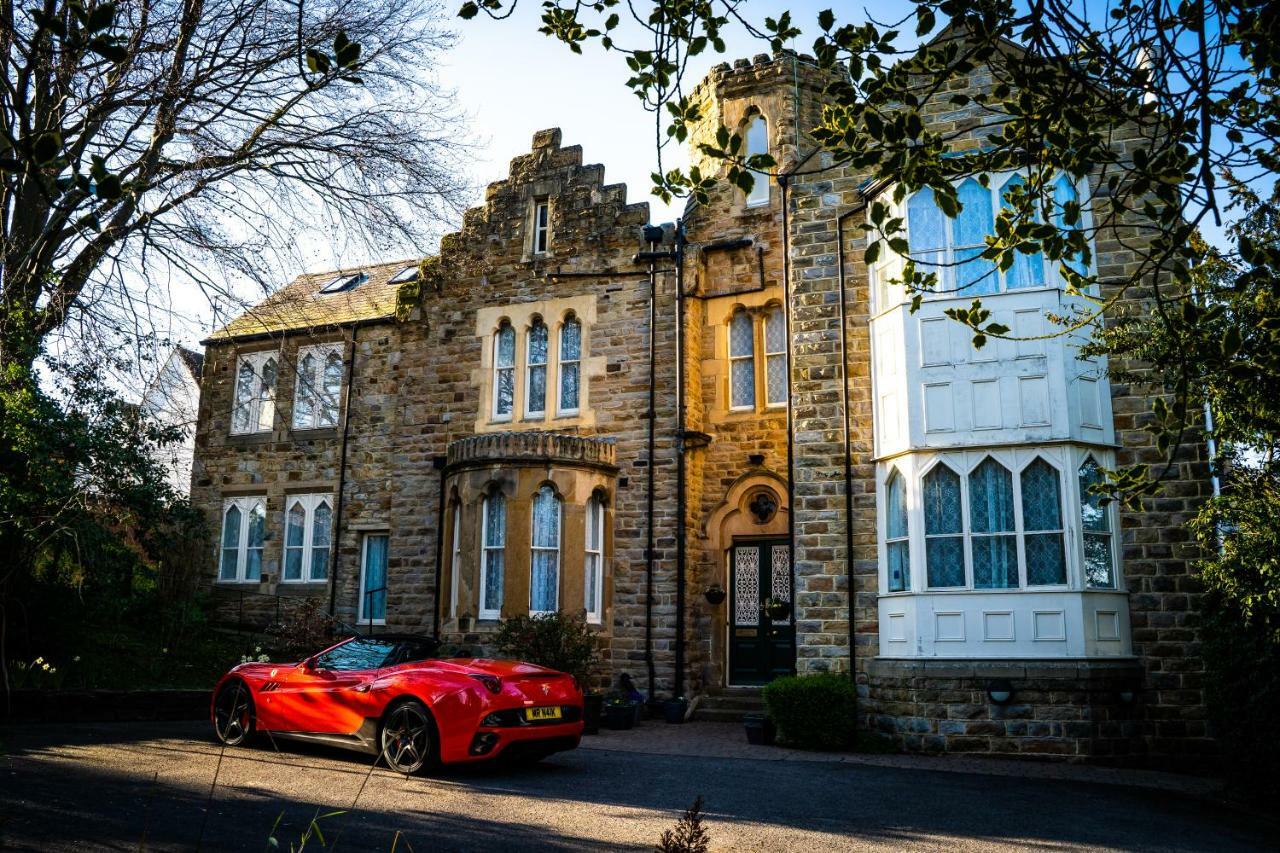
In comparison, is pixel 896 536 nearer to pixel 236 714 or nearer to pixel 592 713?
pixel 592 713

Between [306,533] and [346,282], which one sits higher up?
[346,282]

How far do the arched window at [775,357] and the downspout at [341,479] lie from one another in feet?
32.2

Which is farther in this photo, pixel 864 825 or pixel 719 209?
pixel 719 209

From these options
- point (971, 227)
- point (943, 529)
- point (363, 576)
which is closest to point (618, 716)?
point (943, 529)

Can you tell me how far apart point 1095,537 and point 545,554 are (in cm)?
850

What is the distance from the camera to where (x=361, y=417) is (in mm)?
21344

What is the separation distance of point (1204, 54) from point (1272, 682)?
22.0ft

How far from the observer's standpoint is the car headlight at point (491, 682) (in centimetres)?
877

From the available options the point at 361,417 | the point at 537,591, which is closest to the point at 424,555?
the point at 537,591

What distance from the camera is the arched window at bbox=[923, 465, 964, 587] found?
12.1 metres

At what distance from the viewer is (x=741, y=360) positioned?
1730 cm

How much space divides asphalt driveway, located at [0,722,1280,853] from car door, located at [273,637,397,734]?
396 mm

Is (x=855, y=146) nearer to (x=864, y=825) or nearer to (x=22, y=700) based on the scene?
(x=864, y=825)

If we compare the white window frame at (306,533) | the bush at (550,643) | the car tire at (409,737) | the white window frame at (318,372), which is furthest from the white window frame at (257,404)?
the car tire at (409,737)
